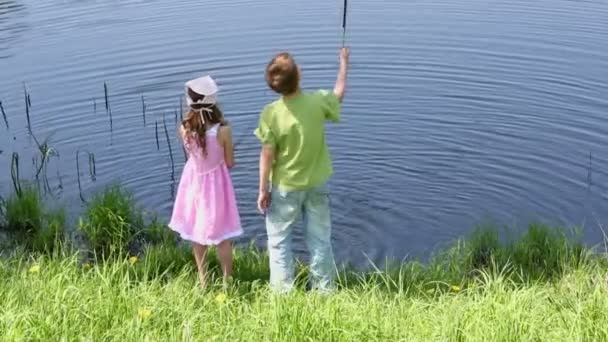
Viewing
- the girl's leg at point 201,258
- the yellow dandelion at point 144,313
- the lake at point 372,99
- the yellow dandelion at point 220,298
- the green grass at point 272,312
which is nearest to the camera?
the green grass at point 272,312

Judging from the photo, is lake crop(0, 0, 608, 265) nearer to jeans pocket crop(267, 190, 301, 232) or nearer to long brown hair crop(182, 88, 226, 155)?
jeans pocket crop(267, 190, 301, 232)

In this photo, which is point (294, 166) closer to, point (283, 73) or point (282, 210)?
point (282, 210)

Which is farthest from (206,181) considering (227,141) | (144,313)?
(144,313)

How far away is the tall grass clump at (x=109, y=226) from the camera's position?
7.28 m

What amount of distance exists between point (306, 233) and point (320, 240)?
0.39ft

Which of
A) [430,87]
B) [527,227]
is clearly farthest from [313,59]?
[527,227]

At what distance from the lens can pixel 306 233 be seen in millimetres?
5922

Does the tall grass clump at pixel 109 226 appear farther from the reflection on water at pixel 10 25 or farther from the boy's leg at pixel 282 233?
the reflection on water at pixel 10 25

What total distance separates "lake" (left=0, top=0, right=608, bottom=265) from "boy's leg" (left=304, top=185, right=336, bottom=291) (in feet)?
4.08

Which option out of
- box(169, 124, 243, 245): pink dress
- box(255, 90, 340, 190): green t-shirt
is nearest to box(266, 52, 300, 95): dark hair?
box(255, 90, 340, 190): green t-shirt

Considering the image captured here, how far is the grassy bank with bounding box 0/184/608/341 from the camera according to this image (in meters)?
4.52

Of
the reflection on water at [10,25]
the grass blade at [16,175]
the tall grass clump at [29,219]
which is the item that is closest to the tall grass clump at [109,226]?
the tall grass clump at [29,219]

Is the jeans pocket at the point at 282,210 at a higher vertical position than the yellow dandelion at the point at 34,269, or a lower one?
higher

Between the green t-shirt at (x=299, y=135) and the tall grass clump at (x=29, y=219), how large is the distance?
8.04 feet
